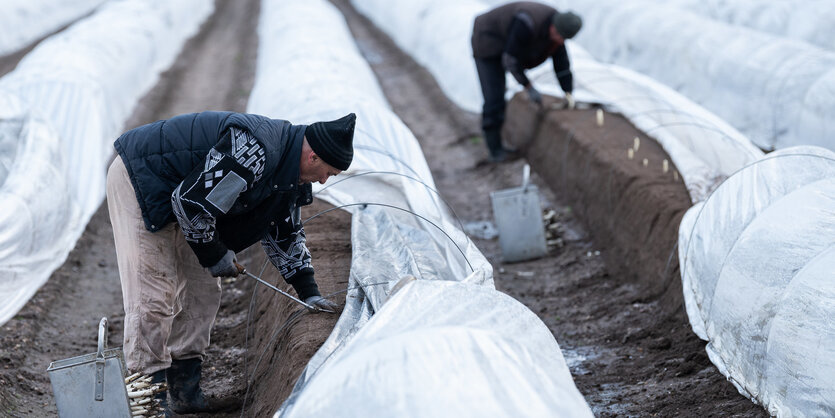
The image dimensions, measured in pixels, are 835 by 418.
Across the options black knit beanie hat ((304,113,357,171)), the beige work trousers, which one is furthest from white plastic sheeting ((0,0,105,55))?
black knit beanie hat ((304,113,357,171))

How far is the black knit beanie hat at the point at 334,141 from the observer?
3084mm

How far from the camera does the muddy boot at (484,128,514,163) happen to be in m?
8.50

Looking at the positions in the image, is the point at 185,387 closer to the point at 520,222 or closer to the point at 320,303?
the point at 320,303

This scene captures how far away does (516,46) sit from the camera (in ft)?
25.0

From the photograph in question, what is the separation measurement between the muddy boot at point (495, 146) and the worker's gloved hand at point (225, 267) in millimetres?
5433

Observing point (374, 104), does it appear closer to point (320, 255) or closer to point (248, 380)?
point (320, 255)

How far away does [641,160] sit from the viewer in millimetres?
6738

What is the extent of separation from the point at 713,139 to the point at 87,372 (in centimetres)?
516

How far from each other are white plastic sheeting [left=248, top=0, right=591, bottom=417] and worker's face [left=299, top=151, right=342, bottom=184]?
21.8 inches

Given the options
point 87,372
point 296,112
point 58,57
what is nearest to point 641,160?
point 296,112

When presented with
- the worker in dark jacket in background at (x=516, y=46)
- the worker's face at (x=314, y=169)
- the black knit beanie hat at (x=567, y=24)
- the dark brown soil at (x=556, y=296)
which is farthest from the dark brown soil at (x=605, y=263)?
the worker's face at (x=314, y=169)

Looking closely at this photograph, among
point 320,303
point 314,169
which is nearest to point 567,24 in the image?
point 320,303

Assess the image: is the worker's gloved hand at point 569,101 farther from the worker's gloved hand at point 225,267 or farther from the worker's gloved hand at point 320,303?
the worker's gloved hand at point 225,267

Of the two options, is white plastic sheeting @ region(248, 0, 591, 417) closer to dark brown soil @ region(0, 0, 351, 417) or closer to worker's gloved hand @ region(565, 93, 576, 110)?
dark brown soil @ region(0, 0, 351, 417)
